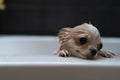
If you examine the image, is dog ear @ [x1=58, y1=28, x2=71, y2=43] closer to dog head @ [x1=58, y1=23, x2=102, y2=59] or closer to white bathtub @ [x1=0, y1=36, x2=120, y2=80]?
dog head @ [x1=58, y1=23, x2=102, y2=59]

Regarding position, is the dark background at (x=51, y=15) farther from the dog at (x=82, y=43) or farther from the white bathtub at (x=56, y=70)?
the white bathtub at (x=56, y=70)

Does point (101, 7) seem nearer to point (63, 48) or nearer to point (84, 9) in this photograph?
point (84, 9)

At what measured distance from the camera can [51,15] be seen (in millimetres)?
1620

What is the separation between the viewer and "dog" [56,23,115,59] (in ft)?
2.32

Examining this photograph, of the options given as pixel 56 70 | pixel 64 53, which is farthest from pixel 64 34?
pixel 56 70

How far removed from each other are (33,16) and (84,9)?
0.29 m

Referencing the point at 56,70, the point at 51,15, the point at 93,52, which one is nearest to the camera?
the point at 56,70

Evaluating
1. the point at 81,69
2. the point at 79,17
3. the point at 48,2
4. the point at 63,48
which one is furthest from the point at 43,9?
the point at 81,69

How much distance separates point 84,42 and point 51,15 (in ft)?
3.03

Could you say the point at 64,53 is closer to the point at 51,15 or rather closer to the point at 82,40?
the point at 82,40

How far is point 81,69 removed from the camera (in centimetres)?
60

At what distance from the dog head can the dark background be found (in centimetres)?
86

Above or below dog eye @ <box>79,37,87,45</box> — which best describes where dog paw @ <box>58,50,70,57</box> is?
below

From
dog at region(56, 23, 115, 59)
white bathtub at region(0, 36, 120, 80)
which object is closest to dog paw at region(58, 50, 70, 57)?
dog at region(56, 23, 115, 59)
